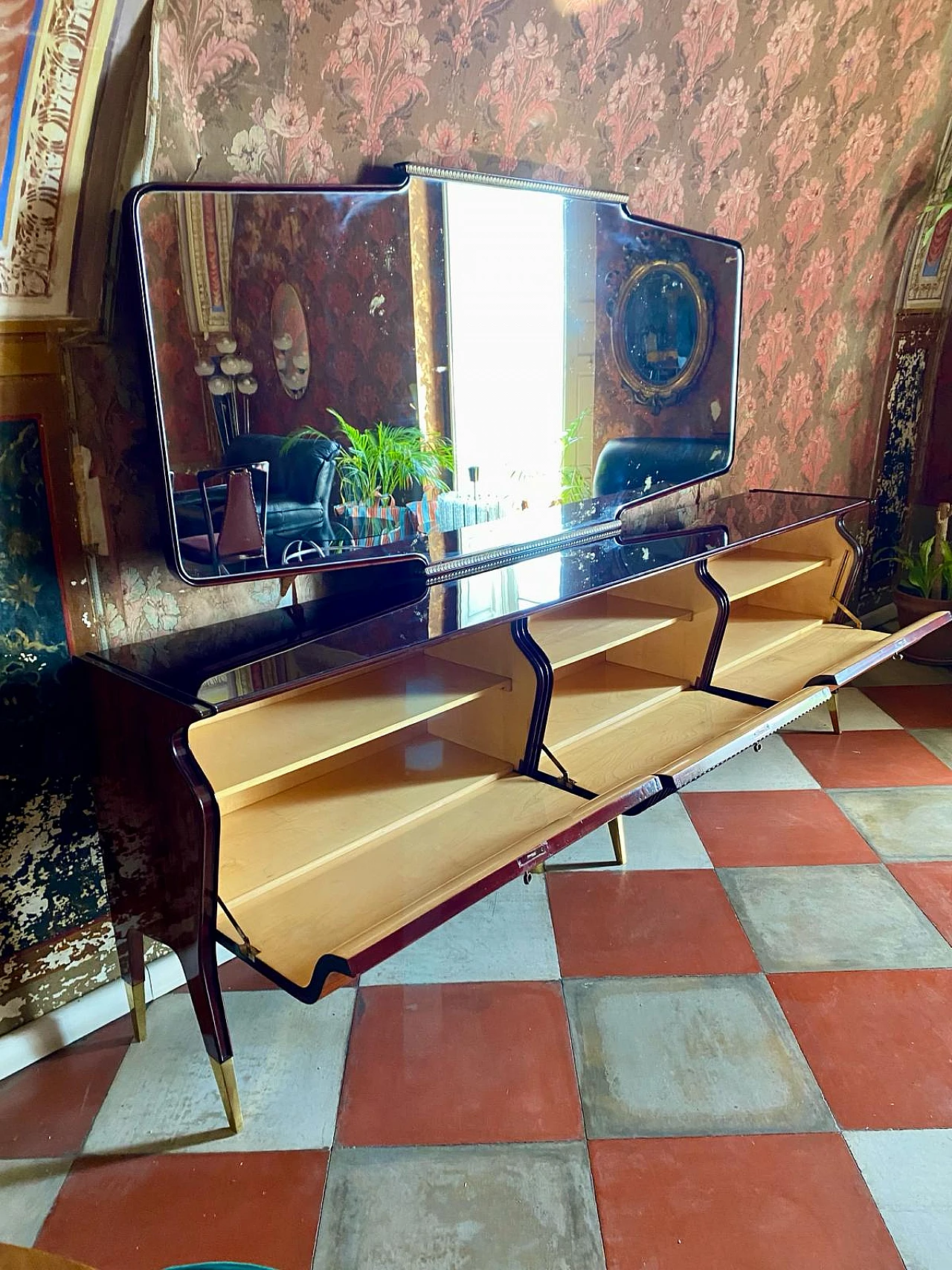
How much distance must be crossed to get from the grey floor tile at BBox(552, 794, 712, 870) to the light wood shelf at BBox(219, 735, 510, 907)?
0.63 m

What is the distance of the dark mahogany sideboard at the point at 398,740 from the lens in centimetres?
140

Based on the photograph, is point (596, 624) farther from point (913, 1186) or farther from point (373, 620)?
point (913, 1186)

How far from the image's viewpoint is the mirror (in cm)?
146

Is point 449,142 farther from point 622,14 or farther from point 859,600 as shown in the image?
point 859,600

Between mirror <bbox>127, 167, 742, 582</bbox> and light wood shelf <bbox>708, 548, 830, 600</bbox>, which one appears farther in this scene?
light wood shelf <bbox>708, 548, 830, 600</bbox>

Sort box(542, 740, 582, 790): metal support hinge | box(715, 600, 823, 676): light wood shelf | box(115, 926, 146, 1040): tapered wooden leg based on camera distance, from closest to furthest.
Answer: box(115, 926, 146, 1040): tapered wooden leg < box(542, 740, 582, 790): metal support hinge < box(715, 600, 823, 676): light wood shelf

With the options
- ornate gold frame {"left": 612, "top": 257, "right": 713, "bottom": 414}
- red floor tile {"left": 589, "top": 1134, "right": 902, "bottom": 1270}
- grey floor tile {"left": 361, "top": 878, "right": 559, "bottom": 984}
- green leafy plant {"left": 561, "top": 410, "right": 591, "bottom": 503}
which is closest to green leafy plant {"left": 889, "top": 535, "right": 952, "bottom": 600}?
ornate gold frame {"left": 612, "top": 257, "right": 713, "bottom": 414}

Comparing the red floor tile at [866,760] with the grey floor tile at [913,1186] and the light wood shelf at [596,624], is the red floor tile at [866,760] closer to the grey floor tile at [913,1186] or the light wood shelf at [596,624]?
the light wood shelf at [596,624]

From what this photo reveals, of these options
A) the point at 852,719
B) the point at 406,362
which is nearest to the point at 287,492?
the point at 406,362

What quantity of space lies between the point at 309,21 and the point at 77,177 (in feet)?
1.70

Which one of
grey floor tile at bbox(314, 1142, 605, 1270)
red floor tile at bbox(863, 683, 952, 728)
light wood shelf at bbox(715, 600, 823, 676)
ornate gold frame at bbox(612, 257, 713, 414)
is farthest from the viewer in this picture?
red floor tile at bbox(863, 683, 952, 728)

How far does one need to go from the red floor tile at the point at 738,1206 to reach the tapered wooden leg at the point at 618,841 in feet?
2.81

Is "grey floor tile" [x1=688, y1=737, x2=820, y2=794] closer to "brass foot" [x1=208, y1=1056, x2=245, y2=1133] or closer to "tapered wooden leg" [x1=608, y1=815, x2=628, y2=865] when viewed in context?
"tapered wooden leg" [x1=608, y1=815, x2=628, y2=865]

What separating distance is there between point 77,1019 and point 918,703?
3118 mm
